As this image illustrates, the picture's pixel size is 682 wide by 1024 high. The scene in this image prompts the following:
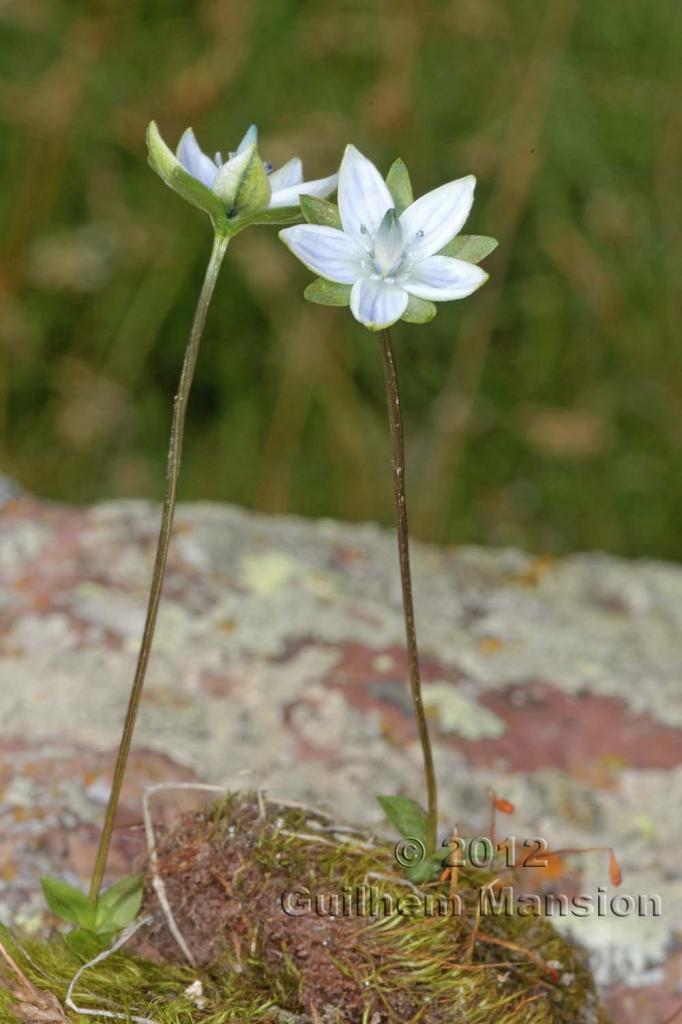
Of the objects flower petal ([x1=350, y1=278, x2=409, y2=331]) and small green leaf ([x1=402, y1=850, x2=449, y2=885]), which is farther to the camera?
small green leaf ([x1=402, y1=850, x2=449, y2=885])

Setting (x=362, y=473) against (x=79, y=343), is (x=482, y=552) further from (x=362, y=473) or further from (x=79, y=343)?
(x=79, y=343)

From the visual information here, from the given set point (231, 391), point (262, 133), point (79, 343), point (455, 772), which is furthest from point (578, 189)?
point (455, 772)

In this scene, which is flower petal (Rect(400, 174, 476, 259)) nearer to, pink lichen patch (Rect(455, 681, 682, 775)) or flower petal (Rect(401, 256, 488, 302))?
flower petal (Rect(401, 256, 488, 302))

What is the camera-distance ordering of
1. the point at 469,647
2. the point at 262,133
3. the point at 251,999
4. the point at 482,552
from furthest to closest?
the point at 262,133, the point at 482,552, the point at 469,647, the point at 251,999

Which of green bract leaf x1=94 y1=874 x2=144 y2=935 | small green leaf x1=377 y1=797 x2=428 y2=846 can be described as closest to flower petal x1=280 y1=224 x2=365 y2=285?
small green leaf x1=377 y1=797 x2=428 y2=846

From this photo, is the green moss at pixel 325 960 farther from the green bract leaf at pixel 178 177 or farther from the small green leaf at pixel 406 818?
the green bract leaf at pixel 178 177

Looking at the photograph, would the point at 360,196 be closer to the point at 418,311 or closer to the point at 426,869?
the point at 418,311

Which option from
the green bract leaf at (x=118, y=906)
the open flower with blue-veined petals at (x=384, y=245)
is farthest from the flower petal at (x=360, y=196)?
the green bract leaf at (x=118, y=906)
